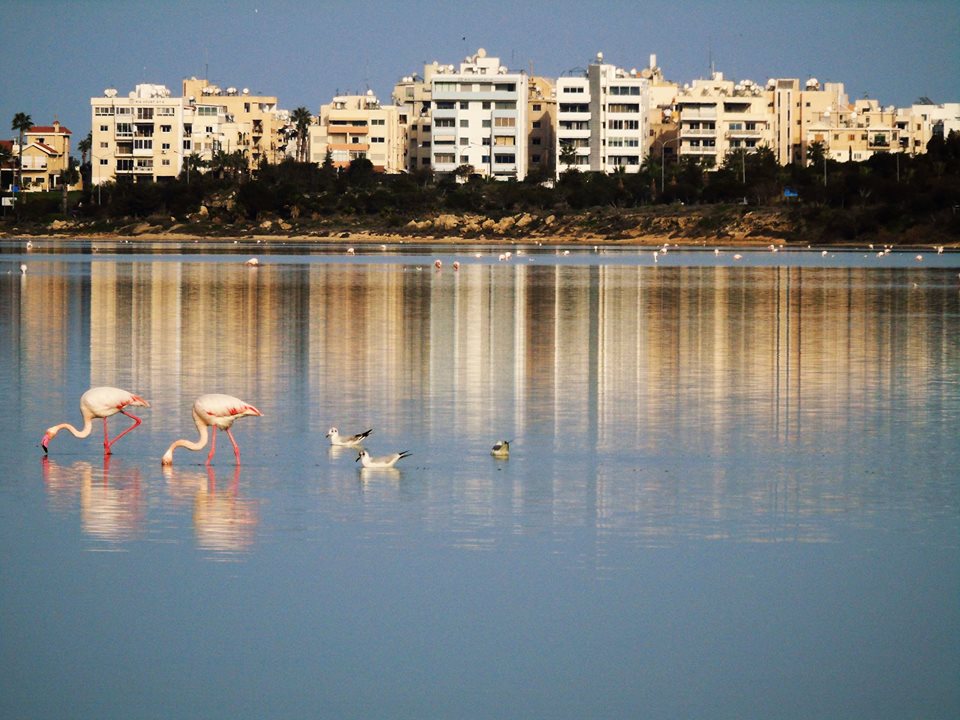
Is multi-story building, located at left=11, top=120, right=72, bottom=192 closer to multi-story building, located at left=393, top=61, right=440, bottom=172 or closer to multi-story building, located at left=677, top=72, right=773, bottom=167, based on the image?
multi-story building, located at left=393, top=61, right=440, bottom=172

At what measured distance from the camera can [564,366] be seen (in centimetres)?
2414

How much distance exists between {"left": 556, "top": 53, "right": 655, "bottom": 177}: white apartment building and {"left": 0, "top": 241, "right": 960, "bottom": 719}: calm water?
394 ft

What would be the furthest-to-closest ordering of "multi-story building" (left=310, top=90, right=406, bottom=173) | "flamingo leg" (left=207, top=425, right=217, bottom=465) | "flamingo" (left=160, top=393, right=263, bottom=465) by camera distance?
"multi-story building" (left=310, top=90, right=406, bottom=173), "flamingo leg" (left=207, top=425, right=217, bottom=465), "flamingo" (left=160, top=393, right=263, bottom=465)

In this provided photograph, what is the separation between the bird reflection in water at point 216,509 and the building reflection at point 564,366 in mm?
34

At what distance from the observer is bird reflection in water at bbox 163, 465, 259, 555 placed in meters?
11.8

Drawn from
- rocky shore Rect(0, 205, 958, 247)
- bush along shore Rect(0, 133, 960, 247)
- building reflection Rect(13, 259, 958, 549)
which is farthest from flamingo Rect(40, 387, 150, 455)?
rocky shore Rect(0, 205, 958, 247)

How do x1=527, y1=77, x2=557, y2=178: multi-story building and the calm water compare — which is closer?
the calm water

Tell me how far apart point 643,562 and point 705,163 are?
138008 mm

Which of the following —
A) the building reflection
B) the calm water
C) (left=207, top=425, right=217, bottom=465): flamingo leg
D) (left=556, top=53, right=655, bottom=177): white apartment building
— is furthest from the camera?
(left=556, top=53, right=655, bottom=177): white apartment building

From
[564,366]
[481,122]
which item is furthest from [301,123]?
[564,366]

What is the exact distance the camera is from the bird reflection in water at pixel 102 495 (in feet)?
40.3

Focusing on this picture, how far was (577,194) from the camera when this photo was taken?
127m

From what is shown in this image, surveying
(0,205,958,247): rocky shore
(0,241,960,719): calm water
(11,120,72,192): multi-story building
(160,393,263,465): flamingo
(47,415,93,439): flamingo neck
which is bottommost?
(0,241,960,719): calm water

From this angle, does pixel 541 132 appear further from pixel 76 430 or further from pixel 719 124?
pixel 76 430
